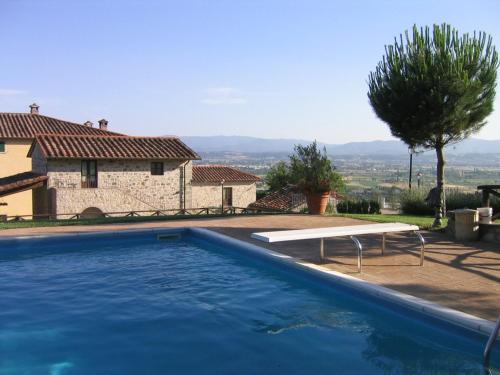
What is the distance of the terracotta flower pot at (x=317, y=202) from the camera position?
48.0 ft

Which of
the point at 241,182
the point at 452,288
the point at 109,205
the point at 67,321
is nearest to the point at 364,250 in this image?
the point at 452,288

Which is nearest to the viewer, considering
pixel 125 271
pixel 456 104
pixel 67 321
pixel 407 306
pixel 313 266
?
pixel 407 306

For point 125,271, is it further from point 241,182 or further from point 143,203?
point 241,182

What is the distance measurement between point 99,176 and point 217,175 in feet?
47.4

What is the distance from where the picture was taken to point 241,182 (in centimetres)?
3675

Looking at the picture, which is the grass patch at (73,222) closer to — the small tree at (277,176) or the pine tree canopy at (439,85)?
the pine tree canopy at (439,85)

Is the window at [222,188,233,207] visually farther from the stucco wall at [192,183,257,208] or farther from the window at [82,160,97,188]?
the window at [82,160,97,188]

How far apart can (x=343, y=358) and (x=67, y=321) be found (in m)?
3.64

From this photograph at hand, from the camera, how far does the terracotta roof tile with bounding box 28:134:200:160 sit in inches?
836

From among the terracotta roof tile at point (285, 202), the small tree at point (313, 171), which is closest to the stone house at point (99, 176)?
the terracotta roof tile at point (285, 202)

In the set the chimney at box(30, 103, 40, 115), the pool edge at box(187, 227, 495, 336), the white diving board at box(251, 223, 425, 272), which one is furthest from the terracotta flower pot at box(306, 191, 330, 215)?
the chimney at box(30, 103, 40, 115)

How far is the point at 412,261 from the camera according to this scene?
26.5 feet

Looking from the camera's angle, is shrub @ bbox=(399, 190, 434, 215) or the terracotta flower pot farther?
shrub @ bbox=(399, 190, 434, 215)

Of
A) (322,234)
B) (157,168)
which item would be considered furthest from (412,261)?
(157,168)
